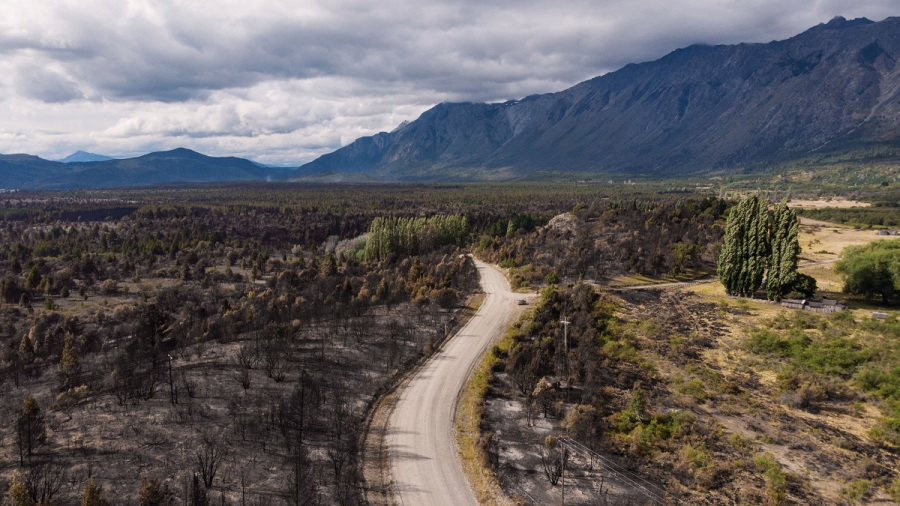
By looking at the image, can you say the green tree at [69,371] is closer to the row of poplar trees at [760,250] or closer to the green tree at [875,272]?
the row of poplar trees at [760,250]

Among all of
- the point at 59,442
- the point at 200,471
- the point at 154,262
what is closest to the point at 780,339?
the point at 200,471

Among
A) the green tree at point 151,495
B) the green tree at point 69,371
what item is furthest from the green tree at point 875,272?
the green tree at point 69,371

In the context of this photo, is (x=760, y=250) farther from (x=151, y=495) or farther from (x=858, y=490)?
(x=151, y=495)

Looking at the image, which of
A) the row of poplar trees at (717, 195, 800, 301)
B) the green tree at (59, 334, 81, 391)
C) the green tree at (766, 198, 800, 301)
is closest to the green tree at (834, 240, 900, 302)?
the row of poplar trees at (717, 195, 800, 301)

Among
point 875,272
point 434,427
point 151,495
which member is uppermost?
point 875,272

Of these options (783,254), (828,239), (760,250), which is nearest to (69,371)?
(783,254)

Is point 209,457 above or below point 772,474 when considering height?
above

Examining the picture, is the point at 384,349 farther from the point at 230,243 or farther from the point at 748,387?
the point at 230,243
